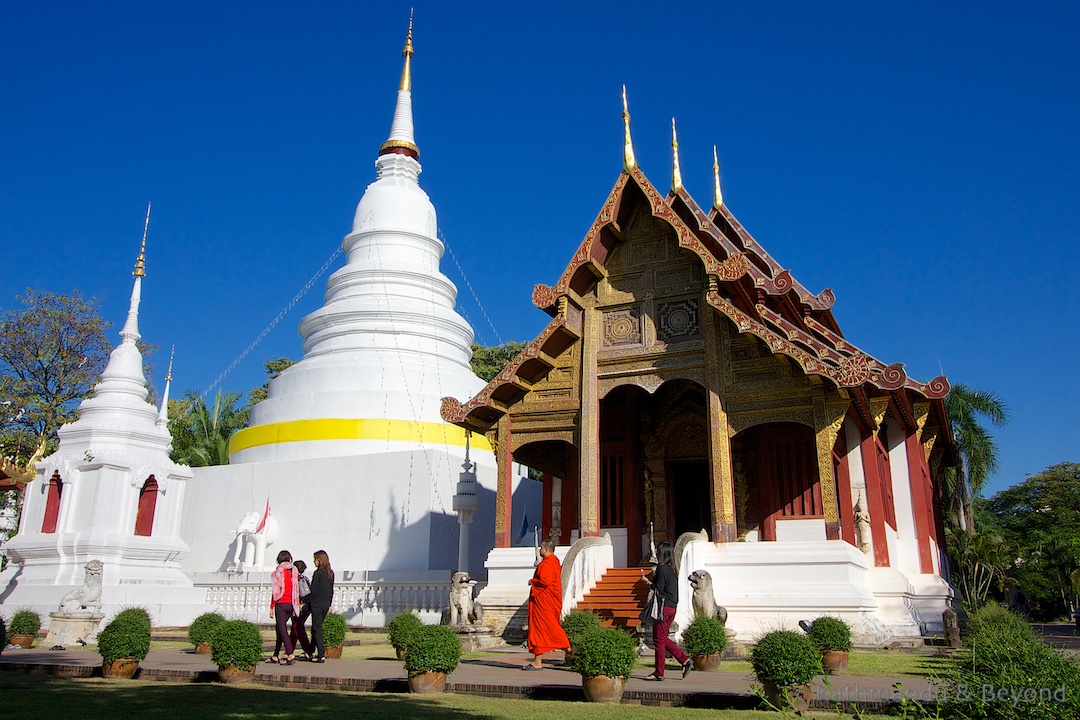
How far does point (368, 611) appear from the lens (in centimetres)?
1683

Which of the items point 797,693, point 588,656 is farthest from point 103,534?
point 797,693

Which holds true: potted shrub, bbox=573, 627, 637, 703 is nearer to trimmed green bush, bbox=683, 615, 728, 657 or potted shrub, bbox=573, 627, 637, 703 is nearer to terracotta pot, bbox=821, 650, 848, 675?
trimmed green bush, bbox=683, 615, 728, 657

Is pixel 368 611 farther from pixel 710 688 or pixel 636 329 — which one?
pixel 710 688

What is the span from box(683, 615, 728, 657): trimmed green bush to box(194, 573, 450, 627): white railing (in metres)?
7.64

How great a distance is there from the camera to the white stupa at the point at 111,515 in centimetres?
1758

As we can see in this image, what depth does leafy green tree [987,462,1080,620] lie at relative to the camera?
36.0 m

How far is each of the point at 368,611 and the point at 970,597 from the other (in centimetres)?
1859

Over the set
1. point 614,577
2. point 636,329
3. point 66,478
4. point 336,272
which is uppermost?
point 336,272

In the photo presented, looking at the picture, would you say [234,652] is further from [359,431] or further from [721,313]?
[359,431]

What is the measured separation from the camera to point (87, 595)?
1374cm

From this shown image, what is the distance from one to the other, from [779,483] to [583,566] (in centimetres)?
460

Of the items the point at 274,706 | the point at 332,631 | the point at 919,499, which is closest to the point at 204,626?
the point at 332,631

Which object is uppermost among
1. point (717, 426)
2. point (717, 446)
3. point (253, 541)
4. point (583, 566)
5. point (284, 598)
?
point (717, 426)

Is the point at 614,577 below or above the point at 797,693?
above
